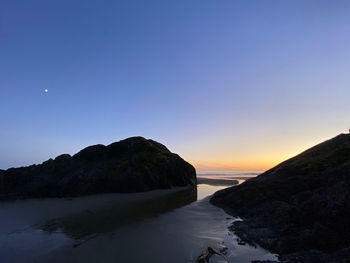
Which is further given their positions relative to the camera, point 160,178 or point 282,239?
point 160,178

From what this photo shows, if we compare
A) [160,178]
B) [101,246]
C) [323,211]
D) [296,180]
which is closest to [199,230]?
[101,246]

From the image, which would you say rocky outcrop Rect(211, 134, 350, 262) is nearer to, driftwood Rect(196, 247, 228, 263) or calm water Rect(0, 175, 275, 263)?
calm water Rect(0, 175, 275, 263)

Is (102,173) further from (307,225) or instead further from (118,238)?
(307,225)

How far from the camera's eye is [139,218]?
68.8 feet

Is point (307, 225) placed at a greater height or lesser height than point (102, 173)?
lesser

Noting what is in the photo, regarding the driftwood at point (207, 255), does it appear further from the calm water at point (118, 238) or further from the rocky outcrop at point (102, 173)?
the rocky outcrop at point (102, 173)

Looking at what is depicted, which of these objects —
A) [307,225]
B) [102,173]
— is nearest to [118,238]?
[307,225]

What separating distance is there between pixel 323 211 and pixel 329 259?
18.6 ft

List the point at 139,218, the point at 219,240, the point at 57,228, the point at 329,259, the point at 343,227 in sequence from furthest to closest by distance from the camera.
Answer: the point at 139,218 → the point at 57,228 → the point at 219,240 → the point at 343,227 → the point at 329,259

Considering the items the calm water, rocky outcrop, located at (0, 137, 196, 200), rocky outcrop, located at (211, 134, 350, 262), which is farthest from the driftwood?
rocky outcrop, located at (0, 137, 196, 200)

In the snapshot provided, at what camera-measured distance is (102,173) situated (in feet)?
155

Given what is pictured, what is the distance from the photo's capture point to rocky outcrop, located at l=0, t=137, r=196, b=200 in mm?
44375

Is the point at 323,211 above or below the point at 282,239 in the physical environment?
above

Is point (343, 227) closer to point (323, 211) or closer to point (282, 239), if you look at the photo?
point (323, 211)
